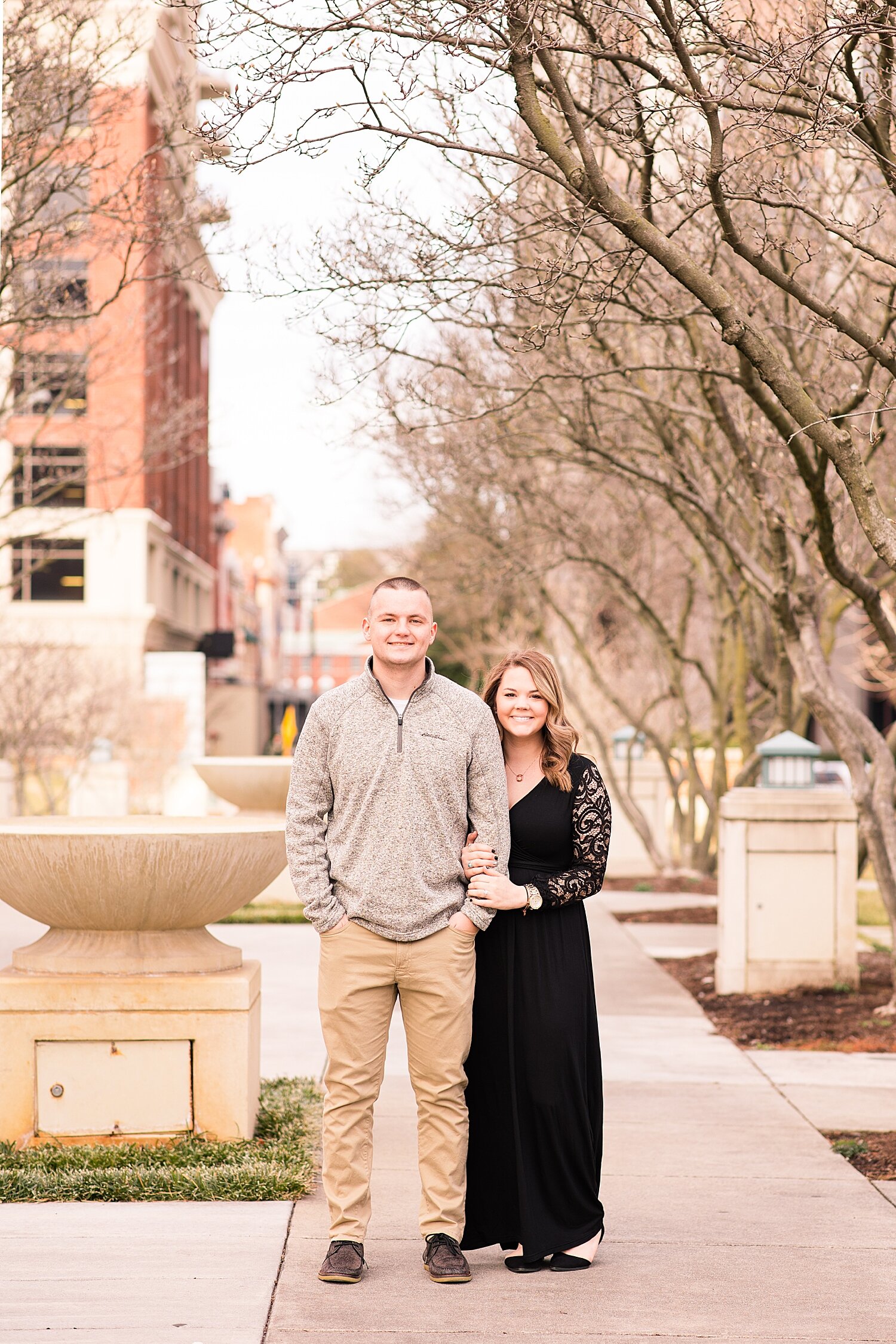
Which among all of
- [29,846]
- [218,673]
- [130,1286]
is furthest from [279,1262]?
[218,673]

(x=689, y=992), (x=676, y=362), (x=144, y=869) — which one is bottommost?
(x=689, y=992)

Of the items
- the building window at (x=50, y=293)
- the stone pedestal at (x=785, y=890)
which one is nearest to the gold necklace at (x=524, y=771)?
the stone pedestal at (x=785, y=890)

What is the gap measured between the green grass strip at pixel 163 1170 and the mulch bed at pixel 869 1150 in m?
2.14

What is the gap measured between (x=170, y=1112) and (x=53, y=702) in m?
20.0

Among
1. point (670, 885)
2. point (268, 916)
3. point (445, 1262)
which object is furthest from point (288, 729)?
point (445, 1262)

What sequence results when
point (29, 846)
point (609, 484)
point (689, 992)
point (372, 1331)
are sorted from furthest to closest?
point (609, 484) < point (689, 992) < point (29, 846) < point (372, 1331)

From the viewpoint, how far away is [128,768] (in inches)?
1117

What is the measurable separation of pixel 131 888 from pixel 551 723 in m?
1.76

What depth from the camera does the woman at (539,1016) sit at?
4.72m

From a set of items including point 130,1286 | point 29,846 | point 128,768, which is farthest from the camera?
point 128,768

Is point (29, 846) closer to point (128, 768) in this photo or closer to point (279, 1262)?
point (279, 1262)

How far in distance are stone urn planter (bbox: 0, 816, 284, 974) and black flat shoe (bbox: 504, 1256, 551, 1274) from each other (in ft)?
5.88

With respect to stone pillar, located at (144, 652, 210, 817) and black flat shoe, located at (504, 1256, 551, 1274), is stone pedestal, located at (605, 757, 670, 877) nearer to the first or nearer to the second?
stone pillar, located at (144, 652, 210, 817)

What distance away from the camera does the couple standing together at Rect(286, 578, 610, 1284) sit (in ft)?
15.3
